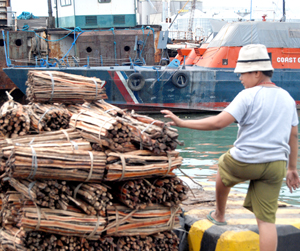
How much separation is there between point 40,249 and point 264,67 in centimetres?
235

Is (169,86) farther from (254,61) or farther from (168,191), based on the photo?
(254,61)

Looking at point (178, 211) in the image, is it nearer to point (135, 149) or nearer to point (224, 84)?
point (135, 149)

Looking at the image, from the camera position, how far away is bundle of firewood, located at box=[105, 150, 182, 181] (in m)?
3.19

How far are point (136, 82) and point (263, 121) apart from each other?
10927mm

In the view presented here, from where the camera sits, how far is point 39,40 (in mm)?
18516

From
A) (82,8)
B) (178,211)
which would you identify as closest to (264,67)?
(178,211)

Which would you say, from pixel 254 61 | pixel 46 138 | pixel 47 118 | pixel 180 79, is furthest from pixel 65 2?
pixel 254 61

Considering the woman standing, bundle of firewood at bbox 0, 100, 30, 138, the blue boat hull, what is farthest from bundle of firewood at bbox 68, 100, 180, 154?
A: the blue boat hull

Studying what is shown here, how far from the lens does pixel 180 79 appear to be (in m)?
14.0

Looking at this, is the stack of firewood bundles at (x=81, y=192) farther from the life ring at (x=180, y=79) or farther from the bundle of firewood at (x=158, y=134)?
the life ring at (x=180, y=79)

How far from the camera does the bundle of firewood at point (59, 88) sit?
171 inches

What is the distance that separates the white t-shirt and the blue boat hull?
1090 centimetres

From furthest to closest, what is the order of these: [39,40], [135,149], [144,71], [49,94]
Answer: [39,40] < [144,71] < [49,94] < [135,149]

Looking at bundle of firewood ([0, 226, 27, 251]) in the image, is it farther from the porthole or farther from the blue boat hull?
the porthole
